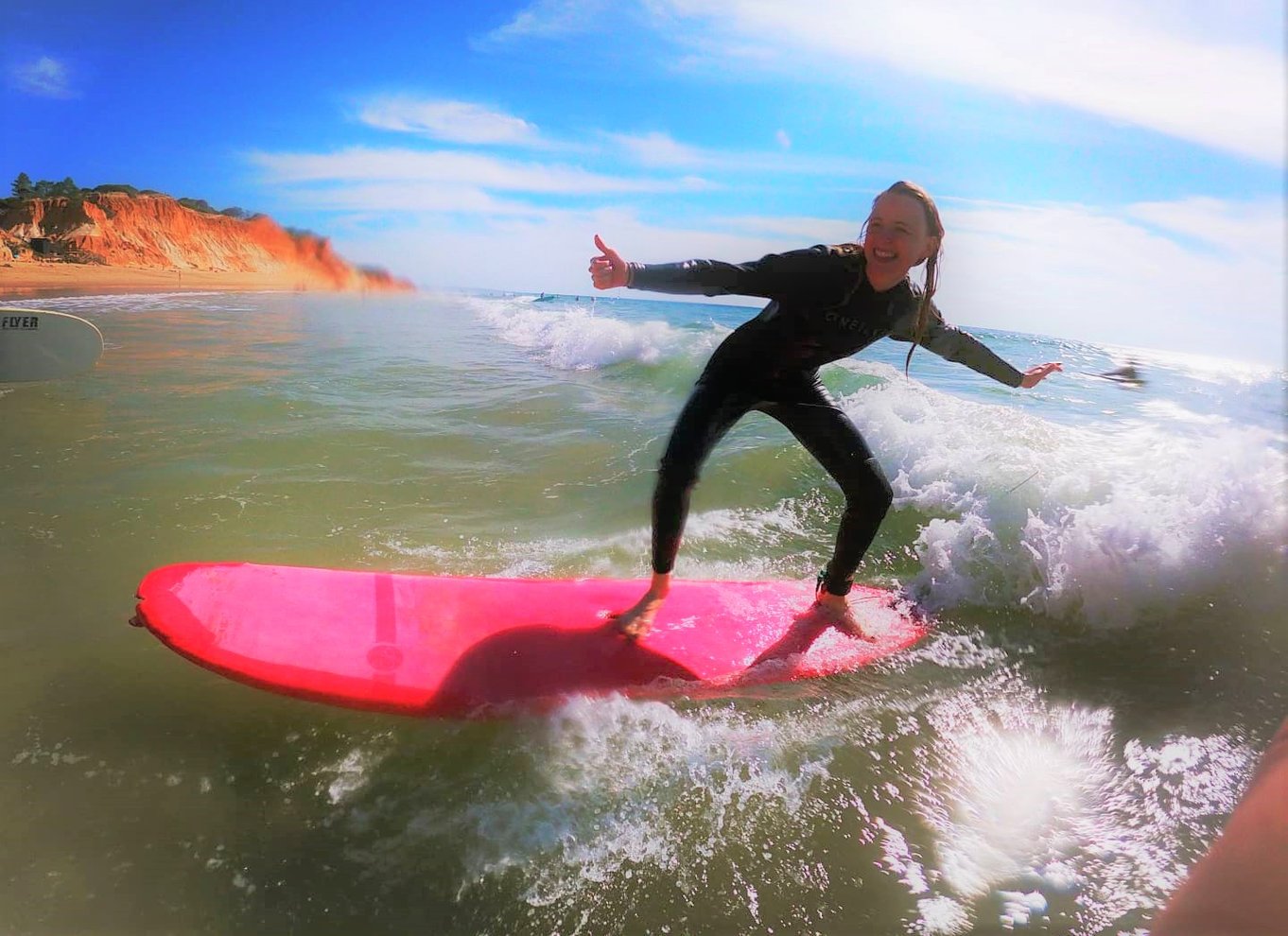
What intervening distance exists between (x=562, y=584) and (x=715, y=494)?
2.14m

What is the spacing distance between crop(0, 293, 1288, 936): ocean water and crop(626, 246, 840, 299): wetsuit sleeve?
1222 millimetres

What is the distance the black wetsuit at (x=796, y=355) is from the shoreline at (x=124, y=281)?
1916 centimetres

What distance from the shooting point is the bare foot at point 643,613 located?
9.07ft

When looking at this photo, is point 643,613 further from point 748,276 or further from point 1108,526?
point 1108,526

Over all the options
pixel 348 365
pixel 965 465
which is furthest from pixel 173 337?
pixel 965 465

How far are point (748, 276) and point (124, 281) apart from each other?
27.5m

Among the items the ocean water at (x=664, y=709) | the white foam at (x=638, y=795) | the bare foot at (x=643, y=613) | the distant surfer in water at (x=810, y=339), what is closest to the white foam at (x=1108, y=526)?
the ocean water at (x=664, y=709)

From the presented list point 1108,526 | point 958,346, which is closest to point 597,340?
point 1108,526

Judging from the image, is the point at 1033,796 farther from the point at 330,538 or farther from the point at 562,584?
the point at 330,538

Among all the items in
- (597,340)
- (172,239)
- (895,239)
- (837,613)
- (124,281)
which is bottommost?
(837,613)

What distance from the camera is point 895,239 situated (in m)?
2.32

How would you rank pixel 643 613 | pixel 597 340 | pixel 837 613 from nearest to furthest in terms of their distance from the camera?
pixel 643 613 → pixel 837 613 → pixel 597 340

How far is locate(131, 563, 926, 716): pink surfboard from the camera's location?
228cm

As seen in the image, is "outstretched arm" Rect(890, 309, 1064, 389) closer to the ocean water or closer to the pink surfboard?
the ocean water
